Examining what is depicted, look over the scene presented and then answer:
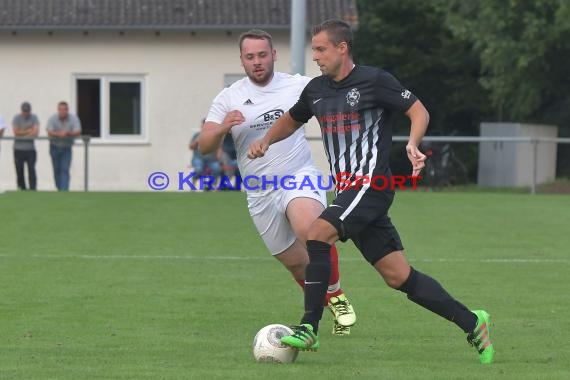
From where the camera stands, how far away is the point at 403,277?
7.95 meters

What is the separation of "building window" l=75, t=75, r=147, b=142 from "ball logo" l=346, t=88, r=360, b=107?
2673 cm

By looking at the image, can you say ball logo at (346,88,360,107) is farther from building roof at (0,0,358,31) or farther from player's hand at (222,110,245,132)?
building roof at (0,0,358,31)

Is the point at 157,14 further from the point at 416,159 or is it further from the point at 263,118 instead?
the point at 416,159

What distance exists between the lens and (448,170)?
1212 inches

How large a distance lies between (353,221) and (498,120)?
3583 centimetres

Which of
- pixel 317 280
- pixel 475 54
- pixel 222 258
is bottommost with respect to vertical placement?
pixel 222 258

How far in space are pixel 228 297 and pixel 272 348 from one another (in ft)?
11.4

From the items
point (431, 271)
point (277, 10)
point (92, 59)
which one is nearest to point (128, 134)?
point (92, 59)

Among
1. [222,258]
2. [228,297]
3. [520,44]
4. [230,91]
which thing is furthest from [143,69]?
[230,91]

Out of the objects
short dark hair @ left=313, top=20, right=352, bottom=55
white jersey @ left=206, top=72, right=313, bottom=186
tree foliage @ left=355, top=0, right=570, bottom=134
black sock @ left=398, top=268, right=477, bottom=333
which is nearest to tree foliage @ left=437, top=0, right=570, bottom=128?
tree foliage @ left=355, top=0, right=570, bottom=134

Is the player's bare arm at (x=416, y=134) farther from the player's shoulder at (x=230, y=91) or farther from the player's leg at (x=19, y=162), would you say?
the player's leg at (x=19, y=162)

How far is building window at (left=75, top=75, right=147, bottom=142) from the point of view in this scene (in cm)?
3447

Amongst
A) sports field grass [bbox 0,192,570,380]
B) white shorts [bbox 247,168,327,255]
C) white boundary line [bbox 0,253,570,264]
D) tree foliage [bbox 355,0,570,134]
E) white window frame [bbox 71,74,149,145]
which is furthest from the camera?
white window frame [bbox 71,74,149,145]

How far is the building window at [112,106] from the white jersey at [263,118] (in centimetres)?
Result: 2521
